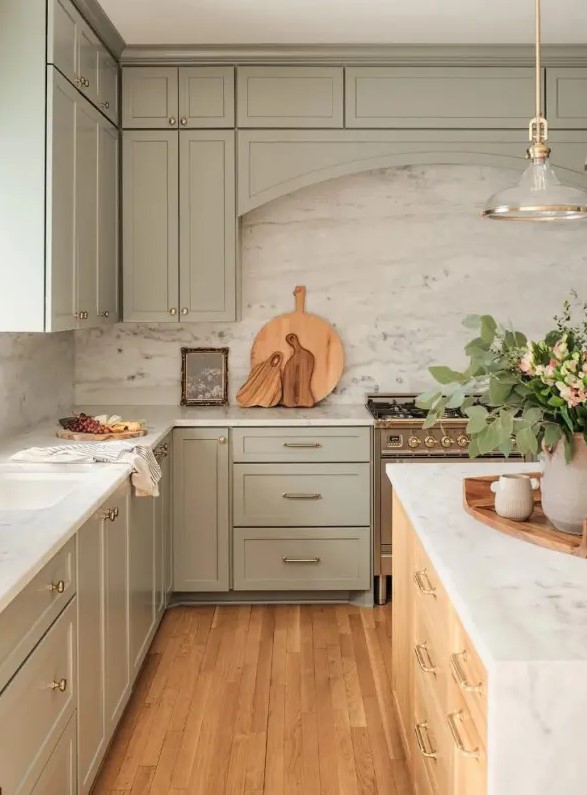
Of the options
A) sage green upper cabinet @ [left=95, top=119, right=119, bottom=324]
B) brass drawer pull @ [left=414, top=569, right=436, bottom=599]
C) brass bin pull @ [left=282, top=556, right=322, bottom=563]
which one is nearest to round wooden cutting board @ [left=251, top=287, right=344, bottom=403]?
sage green upper cabinet @ [left=95, top=119, right=119, bottom=324]

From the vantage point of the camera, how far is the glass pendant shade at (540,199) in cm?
225

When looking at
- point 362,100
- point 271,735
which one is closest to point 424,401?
point 271,735

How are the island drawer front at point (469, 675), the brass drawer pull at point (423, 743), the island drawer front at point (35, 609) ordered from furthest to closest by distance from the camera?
the brass drawer pull at point (423, 743), the island drawer front at point (35, 609), the island drawer front at point (469, 675)

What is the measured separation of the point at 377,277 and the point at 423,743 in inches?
116

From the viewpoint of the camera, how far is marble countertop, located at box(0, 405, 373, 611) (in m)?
1.93

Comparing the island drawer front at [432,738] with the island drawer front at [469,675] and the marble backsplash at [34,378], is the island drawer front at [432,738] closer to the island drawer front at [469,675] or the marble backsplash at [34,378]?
the island drawer front at [469,675]

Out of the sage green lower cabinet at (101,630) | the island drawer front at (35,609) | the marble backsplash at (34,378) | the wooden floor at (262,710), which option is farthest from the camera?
the marble backsplash at (34,378)

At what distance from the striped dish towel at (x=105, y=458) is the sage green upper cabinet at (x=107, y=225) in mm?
888

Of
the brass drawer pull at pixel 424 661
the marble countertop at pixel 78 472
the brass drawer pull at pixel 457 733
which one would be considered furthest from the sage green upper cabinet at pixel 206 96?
the brass drawer pull at pixel 457 733

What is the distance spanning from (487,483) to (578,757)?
122 cm

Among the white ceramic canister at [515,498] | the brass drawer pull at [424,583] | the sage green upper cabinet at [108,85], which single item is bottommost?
the brass drawer pull at [424,583]

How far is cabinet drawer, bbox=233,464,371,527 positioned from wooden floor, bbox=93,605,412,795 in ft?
1.47

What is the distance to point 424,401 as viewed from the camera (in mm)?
2217

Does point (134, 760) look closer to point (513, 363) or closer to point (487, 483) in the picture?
point (487, 483)
